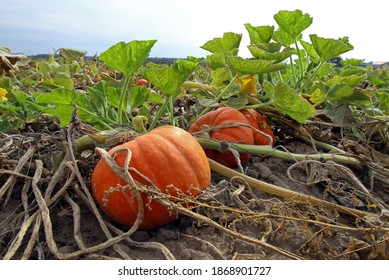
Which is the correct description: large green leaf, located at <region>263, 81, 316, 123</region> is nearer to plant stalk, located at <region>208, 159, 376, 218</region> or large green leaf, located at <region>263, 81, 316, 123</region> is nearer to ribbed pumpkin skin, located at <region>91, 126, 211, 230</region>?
plant stalk, located at <region>208, 159, 376, 218</region>

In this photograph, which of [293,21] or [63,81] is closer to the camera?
[293,21]

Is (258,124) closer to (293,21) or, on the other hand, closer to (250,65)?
(250,65)

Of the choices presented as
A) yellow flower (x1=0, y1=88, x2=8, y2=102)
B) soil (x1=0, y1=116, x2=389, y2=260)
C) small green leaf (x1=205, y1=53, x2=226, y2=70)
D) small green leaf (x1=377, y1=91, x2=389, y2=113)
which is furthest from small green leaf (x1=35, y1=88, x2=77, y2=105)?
small green leaf (x1=377, y1=91, x2=389, y2=113)

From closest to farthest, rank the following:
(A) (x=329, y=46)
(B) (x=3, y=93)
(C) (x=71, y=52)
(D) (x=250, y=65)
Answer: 1. (D) (x=250, y=65)
2. (A) (x=329, y=46)
3. (B) (x=3, y=93)
4. (C) (x=71, y=52)

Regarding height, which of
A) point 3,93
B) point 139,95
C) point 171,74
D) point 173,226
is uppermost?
point 171,74

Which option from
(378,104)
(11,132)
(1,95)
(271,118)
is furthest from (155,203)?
(378,104)

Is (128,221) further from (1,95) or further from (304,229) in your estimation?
(1,95)

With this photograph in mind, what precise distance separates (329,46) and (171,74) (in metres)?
0.95

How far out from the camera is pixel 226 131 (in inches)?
81.2

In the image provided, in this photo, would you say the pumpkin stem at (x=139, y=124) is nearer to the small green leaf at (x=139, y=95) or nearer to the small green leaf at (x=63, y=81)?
the small green leaf at (x=139, y=95)

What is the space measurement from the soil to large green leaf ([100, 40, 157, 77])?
31 centimetres

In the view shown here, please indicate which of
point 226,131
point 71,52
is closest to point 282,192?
point 226,131

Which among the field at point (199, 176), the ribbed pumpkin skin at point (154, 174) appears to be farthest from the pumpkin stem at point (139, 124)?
the ribbed pumpkin skin at point (154, 174)

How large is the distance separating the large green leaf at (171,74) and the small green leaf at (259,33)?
3.07 ft
